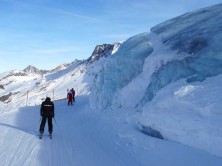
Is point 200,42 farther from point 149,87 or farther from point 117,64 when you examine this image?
point 117,64

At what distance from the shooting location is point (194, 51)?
56.8 feet

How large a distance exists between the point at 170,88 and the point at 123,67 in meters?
8.59

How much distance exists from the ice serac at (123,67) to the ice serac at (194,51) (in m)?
1.85

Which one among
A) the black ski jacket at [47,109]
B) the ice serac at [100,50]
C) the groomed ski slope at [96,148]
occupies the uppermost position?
the ice serac at [100,50]

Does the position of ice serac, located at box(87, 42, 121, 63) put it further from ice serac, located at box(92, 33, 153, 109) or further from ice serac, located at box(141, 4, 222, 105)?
ice serac, located at box(141, 4, 222, 105)

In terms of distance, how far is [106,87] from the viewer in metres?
25.8

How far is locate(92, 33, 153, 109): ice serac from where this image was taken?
23.0 m

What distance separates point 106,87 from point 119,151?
12867mm

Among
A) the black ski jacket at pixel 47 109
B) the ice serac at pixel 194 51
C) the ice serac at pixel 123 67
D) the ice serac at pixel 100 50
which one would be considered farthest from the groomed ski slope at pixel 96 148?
the ice serac at pixel 100 50

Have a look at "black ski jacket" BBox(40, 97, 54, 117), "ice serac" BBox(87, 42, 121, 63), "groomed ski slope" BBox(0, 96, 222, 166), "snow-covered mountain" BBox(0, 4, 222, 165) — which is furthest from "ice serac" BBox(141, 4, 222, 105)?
"ice serac" BBox(87, 42, 121, 63)

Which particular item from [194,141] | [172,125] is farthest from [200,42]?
[194,141]

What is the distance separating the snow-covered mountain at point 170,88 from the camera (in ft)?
40.5

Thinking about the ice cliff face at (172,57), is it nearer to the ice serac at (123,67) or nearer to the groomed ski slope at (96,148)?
the ice serac at (123,67)

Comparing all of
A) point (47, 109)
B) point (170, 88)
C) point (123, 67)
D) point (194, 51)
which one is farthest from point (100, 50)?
point (170, 88)
